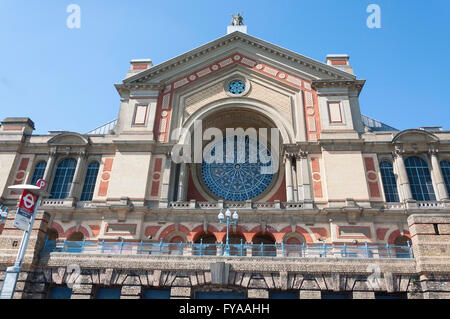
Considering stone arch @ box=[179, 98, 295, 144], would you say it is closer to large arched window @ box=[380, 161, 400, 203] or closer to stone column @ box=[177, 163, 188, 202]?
stone column @ box=[177, 163, 188, 202]

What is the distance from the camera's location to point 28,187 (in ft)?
46.0

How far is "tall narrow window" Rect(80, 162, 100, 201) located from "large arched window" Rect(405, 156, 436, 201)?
88.6 feet

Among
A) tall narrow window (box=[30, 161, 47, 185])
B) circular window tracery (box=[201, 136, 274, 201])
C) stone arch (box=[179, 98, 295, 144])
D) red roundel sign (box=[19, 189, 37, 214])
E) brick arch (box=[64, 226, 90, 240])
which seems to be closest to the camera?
red roundel sign (box=[19, 189, 37, 214])

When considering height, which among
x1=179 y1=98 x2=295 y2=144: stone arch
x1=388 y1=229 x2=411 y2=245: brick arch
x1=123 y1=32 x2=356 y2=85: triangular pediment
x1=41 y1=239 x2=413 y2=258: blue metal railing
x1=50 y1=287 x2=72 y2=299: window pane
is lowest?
x1=50 y1=287 x2=72 y2=299: window pane

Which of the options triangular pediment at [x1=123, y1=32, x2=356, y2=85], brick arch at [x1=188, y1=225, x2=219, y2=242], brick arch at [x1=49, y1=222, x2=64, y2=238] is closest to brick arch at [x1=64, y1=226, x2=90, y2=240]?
brick arch at [x1=49, y1=222, x2=64, y2=238]

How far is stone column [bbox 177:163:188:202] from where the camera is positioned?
28.2 m

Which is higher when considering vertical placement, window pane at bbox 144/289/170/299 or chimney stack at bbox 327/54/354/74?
chimney stack at bbox 327/54/354/74

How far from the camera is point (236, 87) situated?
3281 centimetres

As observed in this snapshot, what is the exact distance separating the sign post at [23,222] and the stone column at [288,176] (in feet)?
61.2

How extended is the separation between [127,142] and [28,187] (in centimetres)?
1539

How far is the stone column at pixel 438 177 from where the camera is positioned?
26.3 m

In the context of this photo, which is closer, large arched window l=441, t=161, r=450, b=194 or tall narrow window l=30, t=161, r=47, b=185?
large arched window l=441, t=161, r=450, b=194

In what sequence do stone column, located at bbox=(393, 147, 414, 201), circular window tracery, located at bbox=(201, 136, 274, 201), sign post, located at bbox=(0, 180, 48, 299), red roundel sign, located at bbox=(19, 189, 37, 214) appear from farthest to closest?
circular window tracery, located at bbox=(201, 136, 274, 201) → stone column, located at bbox=(393, 147, 414, 201) → red roundel sign, located at bbox=(19, 189, 37, 214) → sign post, located at bbox=(0, 180, 48, 299)

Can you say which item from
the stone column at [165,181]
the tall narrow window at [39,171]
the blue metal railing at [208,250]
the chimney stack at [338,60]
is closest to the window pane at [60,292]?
the blue metal railing at [208,250]
